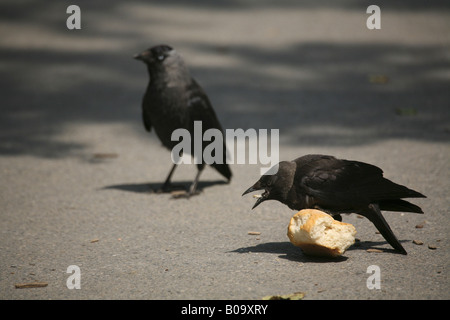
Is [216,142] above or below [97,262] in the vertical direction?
above

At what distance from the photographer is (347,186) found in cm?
456

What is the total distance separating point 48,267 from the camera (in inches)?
180

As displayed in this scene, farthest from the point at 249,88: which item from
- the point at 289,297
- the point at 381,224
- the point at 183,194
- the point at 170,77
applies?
the point at 289,297

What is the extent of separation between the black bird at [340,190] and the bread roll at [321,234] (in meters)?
0.14

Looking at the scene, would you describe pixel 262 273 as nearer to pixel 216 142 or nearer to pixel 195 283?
pixel 195 283

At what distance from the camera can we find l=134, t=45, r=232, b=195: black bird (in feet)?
20.8

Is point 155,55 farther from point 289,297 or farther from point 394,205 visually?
point 289,297

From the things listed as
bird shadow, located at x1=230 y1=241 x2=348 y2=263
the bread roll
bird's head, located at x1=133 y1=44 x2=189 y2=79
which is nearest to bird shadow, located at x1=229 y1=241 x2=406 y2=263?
bird shadow, located at x1=230 y1=241 x2=348 y2=263

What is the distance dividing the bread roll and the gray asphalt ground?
4.9 inches

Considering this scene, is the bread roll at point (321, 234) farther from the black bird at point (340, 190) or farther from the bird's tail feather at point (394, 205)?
the bird's tail feather at point (394, 205)

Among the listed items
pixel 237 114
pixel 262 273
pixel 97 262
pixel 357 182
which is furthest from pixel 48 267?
pixel 237 114

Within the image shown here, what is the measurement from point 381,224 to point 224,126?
407 centimetres

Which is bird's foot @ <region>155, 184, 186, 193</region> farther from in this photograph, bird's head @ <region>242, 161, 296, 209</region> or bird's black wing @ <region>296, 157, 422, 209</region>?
bird's black wing @ <region>296, 157, 422, 209</region>

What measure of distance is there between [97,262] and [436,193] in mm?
3077
